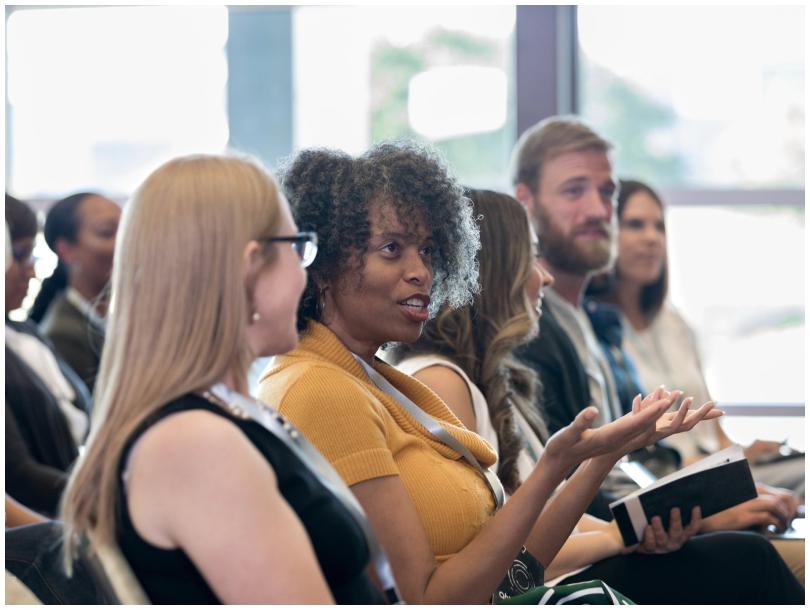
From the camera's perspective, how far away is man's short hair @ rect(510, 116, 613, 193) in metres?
3.48

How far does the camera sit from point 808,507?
251cm

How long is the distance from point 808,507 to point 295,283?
5.42 ft

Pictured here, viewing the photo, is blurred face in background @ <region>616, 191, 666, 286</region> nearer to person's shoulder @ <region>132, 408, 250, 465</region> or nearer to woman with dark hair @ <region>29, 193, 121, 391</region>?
woman with dark hair @ <region>29, 193, 121, 391</region>

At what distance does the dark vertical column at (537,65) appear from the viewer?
16.5 ft

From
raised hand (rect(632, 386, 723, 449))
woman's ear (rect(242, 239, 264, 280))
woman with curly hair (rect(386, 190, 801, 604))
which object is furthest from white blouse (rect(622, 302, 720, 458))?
woman's ear (rect(242, 239, 264, 280))

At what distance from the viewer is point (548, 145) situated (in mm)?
3488

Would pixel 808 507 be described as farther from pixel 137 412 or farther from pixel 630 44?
pixel 630 44

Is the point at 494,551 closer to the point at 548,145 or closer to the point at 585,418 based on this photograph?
the point at 585,418

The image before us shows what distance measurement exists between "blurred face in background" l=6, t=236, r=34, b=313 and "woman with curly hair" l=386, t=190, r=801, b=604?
1.35 meters

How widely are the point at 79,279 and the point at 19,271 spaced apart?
48 centimetres

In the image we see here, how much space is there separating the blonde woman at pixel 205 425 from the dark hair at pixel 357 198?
0.46 metres

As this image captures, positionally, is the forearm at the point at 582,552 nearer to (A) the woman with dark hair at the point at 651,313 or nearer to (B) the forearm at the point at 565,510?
(B) the forearm at the point at 565,510

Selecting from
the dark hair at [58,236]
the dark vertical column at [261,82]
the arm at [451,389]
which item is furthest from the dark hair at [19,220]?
the dark vertical column at [261,82]

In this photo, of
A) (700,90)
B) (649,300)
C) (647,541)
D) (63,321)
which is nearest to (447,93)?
(700,90)
